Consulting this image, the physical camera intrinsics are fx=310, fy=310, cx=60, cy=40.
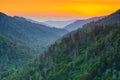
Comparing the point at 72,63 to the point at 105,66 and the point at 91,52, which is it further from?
the point at 105,66

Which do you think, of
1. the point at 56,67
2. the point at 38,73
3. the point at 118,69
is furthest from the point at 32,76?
the point at 118,69

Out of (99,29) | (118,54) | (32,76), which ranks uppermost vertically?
(99,29)

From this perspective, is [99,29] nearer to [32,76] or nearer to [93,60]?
[93,60]

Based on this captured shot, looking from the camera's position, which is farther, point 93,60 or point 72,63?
point 72,63

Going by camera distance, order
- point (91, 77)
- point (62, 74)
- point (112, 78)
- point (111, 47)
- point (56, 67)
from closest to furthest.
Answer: point (112, 78), point (91, 77), point (111, 47), point (62, 74), point (56, 67)

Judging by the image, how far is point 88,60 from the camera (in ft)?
545

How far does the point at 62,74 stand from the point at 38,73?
2284cm

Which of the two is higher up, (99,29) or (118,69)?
(99,29)

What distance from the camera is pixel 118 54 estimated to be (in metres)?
150

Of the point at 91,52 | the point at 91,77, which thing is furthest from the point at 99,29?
the point at 91,77

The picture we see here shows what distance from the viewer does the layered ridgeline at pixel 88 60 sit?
481 feet

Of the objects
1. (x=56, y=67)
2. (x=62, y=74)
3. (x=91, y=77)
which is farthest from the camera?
(x=56, y=67)

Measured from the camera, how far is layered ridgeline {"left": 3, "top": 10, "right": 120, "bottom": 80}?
481ft

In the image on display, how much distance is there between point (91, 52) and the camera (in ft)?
Result: 561
